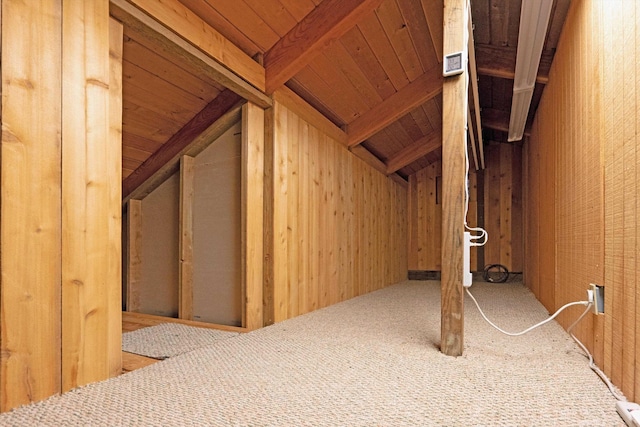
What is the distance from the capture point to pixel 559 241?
92.0 inches

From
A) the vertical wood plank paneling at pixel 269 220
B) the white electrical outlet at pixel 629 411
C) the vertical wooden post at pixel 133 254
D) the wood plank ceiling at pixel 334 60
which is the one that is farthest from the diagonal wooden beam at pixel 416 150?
the white electrical outlet at pixel 629 411

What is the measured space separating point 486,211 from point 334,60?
12.4ft

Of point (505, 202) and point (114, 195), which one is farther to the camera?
point (505, 202)

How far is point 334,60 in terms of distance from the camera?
2508 millimetres

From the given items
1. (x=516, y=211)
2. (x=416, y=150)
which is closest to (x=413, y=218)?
(x=516, y=211)

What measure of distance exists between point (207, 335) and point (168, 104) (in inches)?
53.7

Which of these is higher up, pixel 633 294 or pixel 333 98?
pixel 333 98

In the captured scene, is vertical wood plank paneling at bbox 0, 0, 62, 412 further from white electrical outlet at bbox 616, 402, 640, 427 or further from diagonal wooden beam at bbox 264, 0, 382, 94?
white electrical outlet at bbox 616, 402, 640, 427

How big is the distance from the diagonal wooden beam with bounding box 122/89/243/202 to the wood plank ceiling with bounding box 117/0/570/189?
0.03 metres

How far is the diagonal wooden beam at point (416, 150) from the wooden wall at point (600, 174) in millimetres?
1704

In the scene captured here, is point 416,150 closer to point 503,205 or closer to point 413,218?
point 413,218

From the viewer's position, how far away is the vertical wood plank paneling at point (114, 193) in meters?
1.40

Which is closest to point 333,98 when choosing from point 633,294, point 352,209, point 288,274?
point 352,209

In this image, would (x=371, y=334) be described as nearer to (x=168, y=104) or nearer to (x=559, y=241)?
(x=559, y=241)
